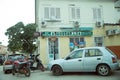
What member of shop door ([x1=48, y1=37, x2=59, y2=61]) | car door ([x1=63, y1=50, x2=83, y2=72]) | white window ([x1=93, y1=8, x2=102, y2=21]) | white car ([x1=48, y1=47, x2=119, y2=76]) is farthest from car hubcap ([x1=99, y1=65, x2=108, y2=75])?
Result: white window ([x1=93, y1=8, x2=102, y2=21])

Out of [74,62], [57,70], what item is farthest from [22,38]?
[74,62]

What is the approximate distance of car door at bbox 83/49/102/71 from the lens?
13.2 m

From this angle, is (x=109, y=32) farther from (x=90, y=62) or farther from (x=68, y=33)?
(x=90, y=62)

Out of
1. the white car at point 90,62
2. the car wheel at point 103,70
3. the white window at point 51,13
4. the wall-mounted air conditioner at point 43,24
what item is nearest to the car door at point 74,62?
the white car at point 90,62

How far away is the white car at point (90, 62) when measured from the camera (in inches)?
510

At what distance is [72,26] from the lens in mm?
23000

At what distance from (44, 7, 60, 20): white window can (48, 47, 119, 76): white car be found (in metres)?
9.35

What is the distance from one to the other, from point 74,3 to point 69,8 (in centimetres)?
80

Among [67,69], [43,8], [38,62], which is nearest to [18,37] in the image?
[43,8]

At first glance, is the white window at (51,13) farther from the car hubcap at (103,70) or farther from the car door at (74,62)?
the car hubcap at (103,70)

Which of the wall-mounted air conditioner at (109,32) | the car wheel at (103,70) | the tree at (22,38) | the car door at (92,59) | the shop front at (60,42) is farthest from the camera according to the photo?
the tree at (22,38)

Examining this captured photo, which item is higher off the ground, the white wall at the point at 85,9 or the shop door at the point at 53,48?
the white wall at the point at 85,9

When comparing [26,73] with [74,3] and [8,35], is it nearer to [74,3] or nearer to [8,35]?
[74,3]

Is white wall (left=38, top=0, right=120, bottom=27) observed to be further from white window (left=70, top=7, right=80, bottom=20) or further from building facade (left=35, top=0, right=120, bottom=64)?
white window (left=70, top=7, right=80, bottom=20)
